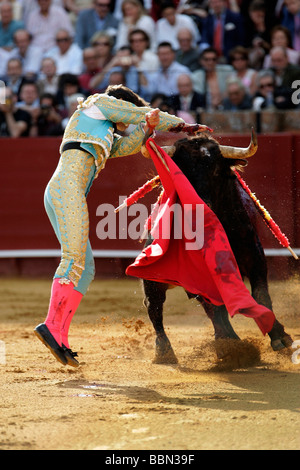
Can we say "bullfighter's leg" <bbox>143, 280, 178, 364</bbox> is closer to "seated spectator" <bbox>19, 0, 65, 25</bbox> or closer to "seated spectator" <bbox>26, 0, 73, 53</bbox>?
"seated spectator" <bbox>26, 0, 73, 53</bbox>

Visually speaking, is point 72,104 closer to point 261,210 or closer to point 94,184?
point 94,184

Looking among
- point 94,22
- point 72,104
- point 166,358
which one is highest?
point 94,22

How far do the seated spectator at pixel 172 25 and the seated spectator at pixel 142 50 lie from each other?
25 centimetres

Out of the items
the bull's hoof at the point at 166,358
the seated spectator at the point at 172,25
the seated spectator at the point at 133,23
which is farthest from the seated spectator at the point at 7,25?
the bull's hoof at the point at 166,358

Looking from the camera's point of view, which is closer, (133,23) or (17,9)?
(133,23)

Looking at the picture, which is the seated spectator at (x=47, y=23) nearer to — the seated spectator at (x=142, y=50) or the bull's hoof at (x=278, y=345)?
the seated spectator at (x=142, y=50)

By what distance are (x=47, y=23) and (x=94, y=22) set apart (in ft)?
1.71

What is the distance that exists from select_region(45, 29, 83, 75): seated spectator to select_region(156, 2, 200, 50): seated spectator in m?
0.75

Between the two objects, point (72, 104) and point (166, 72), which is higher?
point (166, 72)

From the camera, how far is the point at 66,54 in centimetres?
700

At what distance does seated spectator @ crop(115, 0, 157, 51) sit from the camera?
689 centimetres

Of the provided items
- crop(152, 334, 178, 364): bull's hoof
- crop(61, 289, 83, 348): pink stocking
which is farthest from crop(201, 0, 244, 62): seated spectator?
crop(61, 289, 83, 348): pink stocking

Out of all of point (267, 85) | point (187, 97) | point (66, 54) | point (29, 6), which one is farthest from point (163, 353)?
point (29, 6)
